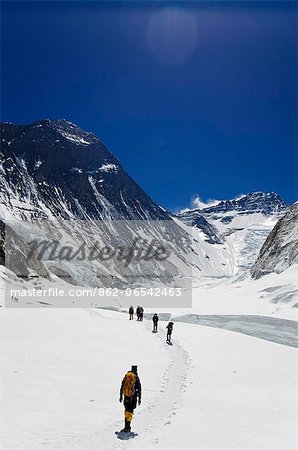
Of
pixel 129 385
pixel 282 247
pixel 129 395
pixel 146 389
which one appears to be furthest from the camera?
pixel 282 247

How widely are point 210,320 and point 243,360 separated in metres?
17.7

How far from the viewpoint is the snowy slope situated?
36.5ft

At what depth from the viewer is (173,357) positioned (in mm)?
22891

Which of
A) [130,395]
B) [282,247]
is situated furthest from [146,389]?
[282,247]

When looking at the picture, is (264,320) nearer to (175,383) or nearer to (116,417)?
(175,383)

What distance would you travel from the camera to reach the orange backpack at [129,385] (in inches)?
476

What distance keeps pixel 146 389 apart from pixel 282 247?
6486cm

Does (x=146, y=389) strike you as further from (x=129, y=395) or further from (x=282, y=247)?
(x=282, y=247)

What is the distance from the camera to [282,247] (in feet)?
251

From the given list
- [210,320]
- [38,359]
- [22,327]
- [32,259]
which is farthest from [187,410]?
[32,259]

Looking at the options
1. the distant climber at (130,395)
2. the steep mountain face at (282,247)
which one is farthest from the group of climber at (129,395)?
the steep mountain face at (282,247)

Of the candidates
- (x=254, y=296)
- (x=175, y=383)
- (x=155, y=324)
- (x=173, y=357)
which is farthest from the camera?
(x=254, y=296)

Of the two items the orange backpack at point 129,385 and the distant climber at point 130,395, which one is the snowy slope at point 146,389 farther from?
the orange backpack at point 129,385

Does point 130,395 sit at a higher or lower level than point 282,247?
lower
